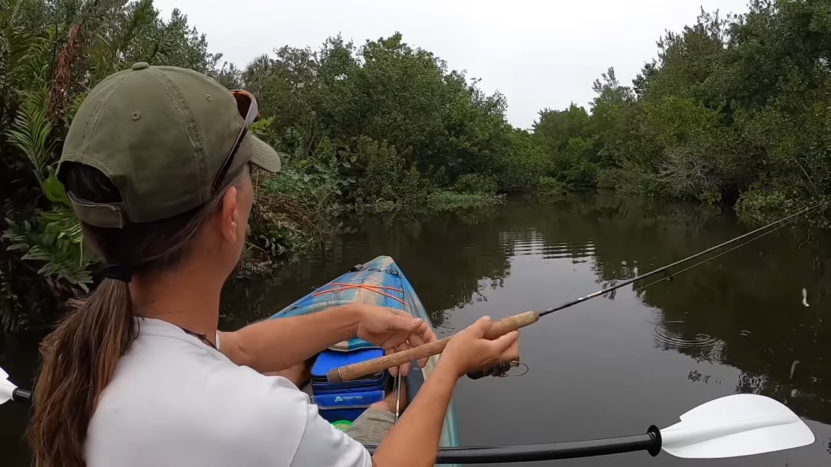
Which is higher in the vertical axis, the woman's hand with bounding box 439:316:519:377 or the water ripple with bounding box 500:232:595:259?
the woman's hand with bounding box 439:316:519:377

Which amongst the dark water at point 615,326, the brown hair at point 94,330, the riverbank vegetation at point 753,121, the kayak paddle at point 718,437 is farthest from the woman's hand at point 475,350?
the riverbank vegetation at point 753,121

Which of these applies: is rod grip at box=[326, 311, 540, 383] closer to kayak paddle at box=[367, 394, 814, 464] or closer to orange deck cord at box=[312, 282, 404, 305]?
kayak paddle at box=[367, 394, 814, 464]

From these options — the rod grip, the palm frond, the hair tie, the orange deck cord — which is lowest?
the orange deck cord

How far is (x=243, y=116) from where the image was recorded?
1.17m

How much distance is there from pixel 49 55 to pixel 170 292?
618cm

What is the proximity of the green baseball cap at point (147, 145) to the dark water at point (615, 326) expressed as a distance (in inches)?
137

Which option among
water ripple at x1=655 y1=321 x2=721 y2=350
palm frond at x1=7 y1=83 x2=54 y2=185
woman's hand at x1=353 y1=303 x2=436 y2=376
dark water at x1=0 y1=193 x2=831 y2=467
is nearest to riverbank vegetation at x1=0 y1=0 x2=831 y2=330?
palm frond at x1=7 y1=83 x2=54 y2=185

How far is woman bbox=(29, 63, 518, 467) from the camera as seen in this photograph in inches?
33.5

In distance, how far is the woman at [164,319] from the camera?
0.85 metres

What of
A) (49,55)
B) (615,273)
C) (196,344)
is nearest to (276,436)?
(196,344)

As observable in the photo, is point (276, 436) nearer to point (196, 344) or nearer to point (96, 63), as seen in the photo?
point (196, 344)

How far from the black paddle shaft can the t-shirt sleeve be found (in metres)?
0.98

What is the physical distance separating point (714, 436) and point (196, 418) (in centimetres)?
220

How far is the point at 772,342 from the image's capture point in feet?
18.8
